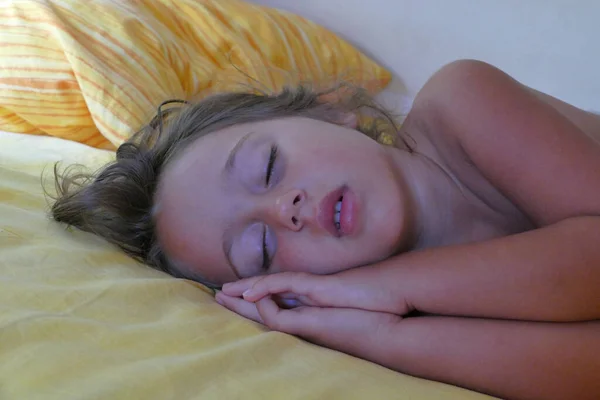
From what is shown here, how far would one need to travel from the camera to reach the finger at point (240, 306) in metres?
0.82

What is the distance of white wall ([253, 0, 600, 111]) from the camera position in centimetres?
176

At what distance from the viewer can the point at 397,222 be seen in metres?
0.87

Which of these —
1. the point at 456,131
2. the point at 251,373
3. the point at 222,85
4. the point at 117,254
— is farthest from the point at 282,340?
the point at 222,85

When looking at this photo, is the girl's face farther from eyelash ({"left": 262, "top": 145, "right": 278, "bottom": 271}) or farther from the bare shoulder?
the bare shoulder

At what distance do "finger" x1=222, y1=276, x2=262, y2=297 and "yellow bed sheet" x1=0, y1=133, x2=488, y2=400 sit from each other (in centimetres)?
3

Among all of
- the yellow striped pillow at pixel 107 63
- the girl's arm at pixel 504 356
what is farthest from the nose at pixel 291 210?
the yellow striped pillow at pixel 107 63

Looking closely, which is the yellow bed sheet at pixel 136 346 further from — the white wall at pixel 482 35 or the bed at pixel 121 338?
the white wall at pixel 482 35

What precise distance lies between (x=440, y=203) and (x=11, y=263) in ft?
2.13

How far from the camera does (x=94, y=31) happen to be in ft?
4.77

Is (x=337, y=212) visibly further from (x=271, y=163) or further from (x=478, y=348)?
(x=478, y=348)

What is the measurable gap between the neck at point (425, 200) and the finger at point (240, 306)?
0.26m

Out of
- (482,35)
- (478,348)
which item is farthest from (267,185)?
(482,35)

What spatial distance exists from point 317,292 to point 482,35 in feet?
4.59

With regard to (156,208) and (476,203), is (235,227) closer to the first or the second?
(156,208)
